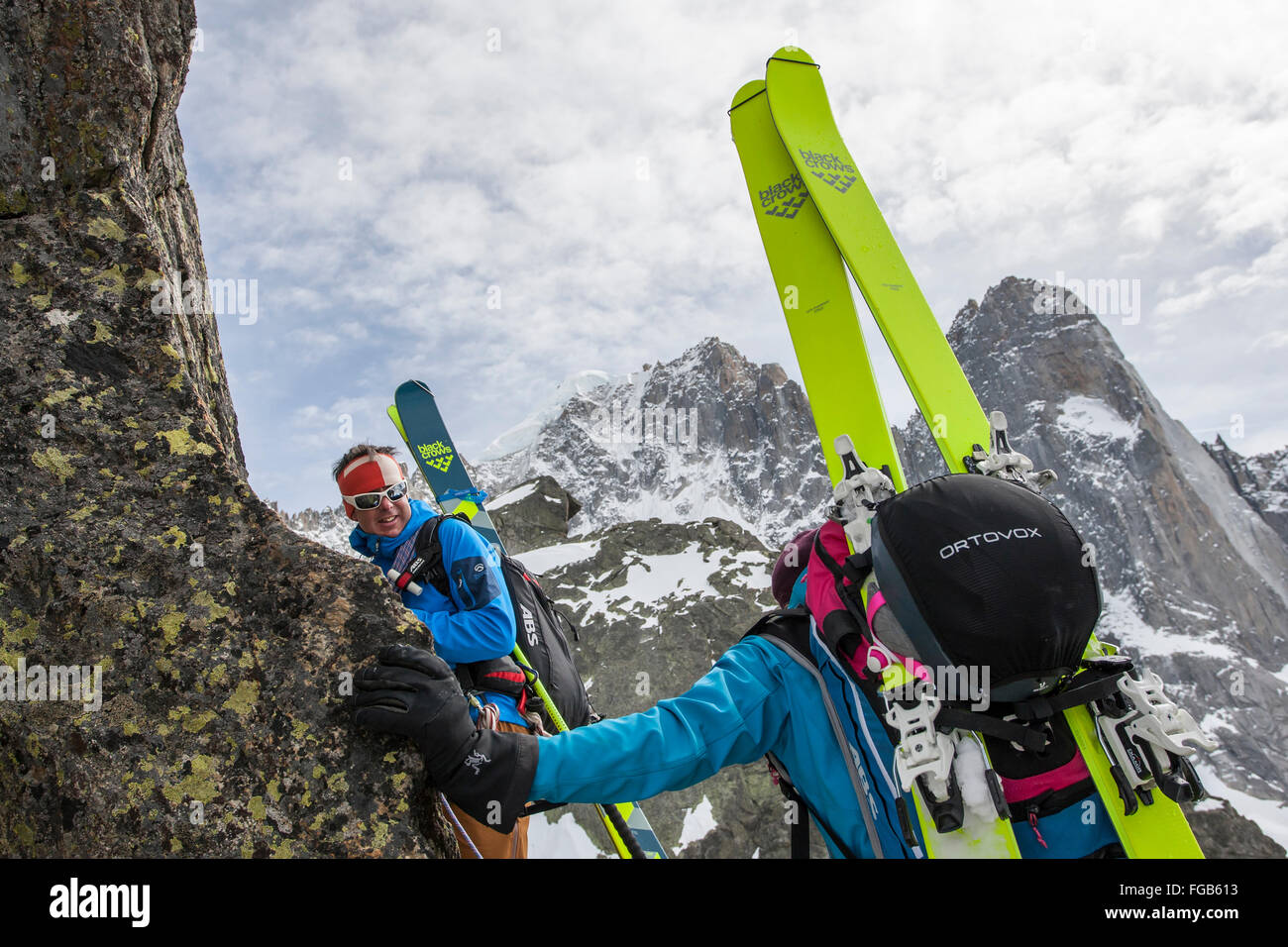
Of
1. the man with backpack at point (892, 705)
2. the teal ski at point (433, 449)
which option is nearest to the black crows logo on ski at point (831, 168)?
the man with backpack at point (892, 705)

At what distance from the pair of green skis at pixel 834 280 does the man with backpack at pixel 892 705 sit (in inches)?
47.5

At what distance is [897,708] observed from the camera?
1924 mm

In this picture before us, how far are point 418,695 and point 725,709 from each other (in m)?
0.96

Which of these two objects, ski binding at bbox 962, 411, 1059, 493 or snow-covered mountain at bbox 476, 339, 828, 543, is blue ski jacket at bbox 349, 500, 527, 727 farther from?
snow-covered mountain at bbox 476, 339, 828, 543

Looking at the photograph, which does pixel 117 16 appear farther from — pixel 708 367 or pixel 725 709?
pixel 708 367

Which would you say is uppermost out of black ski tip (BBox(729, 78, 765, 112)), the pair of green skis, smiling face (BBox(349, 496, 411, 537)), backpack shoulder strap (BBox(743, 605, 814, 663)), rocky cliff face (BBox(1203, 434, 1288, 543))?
rocky cliff face (BBox(1203, 434, 1288, 543))

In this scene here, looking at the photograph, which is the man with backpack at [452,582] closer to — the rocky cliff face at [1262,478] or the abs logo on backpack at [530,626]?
the abs logo on backpack at [530,626]

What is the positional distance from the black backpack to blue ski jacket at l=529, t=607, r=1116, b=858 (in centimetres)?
136

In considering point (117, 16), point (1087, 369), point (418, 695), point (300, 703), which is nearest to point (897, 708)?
point (418, 695)

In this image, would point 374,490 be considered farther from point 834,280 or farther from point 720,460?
point 720,460

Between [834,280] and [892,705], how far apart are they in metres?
3.22

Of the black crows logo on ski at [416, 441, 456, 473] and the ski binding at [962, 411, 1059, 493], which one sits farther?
the black crows logo on ski at [416, 441, 456, 473]

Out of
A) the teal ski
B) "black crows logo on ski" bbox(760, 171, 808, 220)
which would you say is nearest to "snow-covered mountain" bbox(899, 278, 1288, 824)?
the teal ski

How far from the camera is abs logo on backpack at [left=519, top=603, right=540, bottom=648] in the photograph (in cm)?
388
